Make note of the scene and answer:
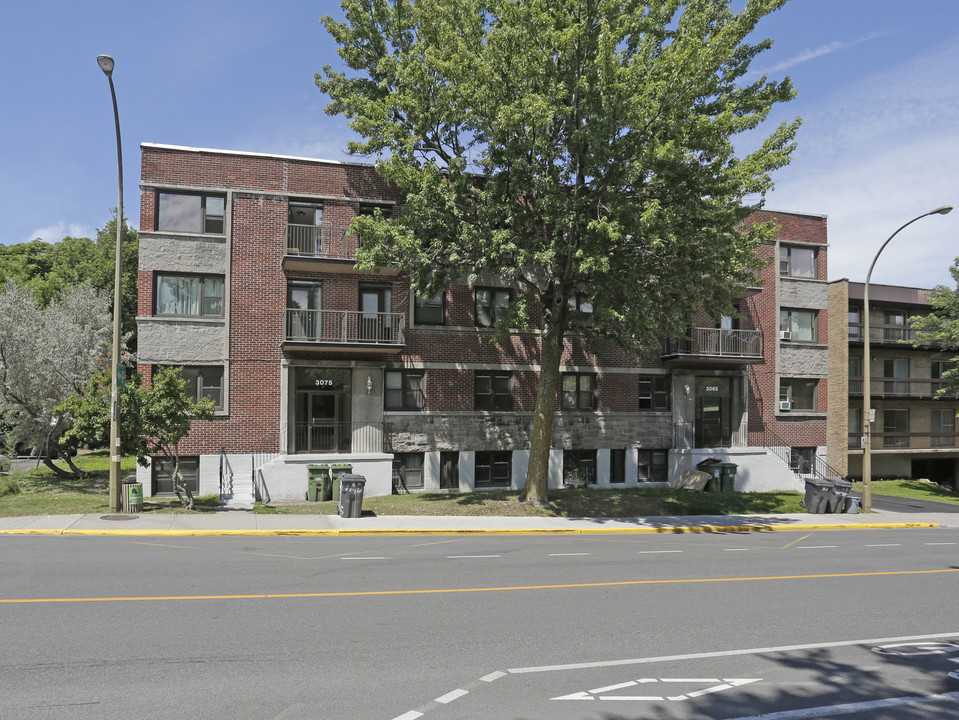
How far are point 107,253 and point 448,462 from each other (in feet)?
98.9

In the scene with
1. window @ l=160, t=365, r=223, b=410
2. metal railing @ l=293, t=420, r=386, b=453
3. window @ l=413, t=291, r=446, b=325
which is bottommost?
metal railing @ l=293, t=420, r=386, b=453

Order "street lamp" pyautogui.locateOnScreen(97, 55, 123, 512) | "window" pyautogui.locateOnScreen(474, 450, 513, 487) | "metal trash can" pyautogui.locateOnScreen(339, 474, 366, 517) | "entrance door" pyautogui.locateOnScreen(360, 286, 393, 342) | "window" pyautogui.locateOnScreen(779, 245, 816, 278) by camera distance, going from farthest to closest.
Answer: "window" pyautogui.locateOnScreen(779, 245, 816, 278)
"window" pyautogui.locateOnScreen(474, 450, 513, 487)
"entrance door" pyautogui.locateOnScreen(360, 286, 393, 342)
"metal trash can" pyautogui.locateOnScreen(339, 474, 366, 517)
"street lamp" pyautogui.locateOnScreen(97, 55, 123, 512)

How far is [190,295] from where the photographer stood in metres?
22.6

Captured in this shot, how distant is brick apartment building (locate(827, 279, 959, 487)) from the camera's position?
30672 millimetres

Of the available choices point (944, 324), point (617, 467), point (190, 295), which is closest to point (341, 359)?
point (190, 295)

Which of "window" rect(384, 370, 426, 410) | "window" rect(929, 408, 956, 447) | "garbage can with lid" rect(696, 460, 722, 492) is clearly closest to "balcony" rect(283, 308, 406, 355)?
"window" rect(384, 370, 426, 410)

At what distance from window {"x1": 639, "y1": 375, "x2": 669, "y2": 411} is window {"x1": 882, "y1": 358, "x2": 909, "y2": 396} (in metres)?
12.8

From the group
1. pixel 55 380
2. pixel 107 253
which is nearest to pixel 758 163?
pixel 55 380

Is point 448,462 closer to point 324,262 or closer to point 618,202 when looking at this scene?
point 324,262

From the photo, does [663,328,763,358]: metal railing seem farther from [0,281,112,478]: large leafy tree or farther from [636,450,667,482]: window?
[0,281,112,478]: large leafy tree

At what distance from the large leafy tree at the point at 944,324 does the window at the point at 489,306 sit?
18650 millimetres

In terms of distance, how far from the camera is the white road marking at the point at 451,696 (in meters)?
5.91

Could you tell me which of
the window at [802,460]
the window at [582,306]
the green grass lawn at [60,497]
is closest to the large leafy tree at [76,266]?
the green grass lawn at [60,497]

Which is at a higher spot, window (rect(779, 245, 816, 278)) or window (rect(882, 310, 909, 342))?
window (rect(779, 245, 816, 278))
